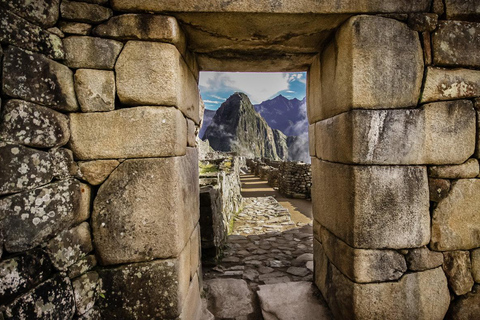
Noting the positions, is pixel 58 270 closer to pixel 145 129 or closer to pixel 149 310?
pixel 149 310

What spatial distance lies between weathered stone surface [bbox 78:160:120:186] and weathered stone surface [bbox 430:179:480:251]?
2627 mm

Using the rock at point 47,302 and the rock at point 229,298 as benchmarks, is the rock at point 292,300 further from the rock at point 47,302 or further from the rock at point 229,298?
the rock at point 47,302

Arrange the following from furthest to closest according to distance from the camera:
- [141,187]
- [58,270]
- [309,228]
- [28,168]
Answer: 1. [309,228]
2. [141,187]
3. [58,270]
4. [28,168]

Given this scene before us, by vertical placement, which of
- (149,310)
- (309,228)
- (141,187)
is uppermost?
(141,187)

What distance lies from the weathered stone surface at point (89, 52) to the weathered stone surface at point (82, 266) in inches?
54.8

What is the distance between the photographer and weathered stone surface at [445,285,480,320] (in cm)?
192

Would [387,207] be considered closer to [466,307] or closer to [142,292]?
[466,307]

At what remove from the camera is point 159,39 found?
1.67 m

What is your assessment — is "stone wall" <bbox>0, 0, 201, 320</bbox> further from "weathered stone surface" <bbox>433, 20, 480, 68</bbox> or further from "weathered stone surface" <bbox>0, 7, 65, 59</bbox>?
"weathered stone surface" <bbox>433, 20, 480, 68</bbox>

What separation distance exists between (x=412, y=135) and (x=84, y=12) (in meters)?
2.65

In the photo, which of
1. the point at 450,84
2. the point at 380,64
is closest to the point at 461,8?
the point at 450,84

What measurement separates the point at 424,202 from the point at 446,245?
43 centimetres

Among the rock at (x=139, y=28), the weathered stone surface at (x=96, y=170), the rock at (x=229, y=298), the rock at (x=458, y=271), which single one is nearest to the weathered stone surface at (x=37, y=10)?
the rock at (x=139, y=28)

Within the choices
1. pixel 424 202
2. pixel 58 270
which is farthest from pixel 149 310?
pixel 424 202
